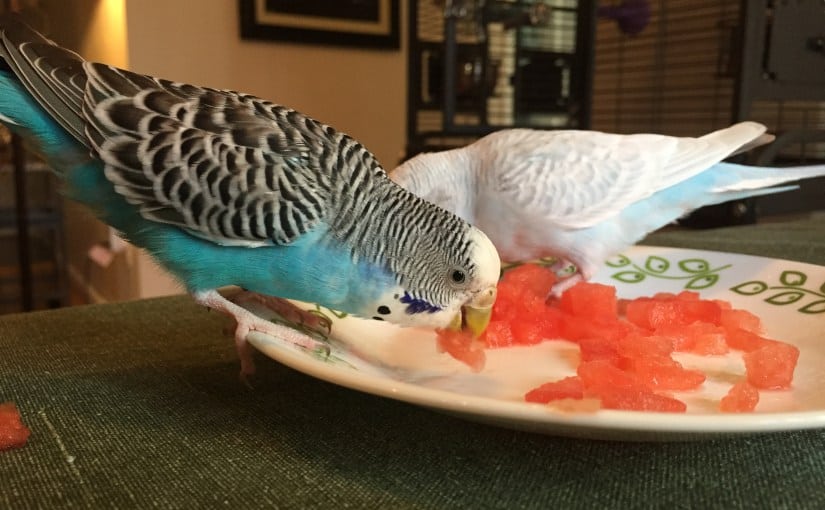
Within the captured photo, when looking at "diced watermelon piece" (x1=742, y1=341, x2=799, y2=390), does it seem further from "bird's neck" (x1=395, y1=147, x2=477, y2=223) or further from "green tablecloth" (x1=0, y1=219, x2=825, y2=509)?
"bird's neck" (x1=395, y1=147, x2=477, y2=223)

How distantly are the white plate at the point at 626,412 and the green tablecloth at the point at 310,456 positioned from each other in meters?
0.04

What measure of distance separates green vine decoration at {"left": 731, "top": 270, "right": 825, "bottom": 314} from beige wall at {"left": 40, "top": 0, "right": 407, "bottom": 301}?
1.80 m

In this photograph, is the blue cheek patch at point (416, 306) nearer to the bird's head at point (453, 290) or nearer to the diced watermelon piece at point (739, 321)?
the bird's head at point (453, 290)

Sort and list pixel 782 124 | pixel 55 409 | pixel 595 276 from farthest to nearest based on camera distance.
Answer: pixel 782 124
pixel 595 276
pixel 55 409

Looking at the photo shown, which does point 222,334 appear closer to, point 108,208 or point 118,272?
point 108,208

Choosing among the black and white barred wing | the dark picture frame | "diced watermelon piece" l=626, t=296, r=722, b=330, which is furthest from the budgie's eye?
the dark picture frame

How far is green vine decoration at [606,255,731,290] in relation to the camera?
942mm

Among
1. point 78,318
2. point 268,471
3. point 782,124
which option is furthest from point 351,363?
point 782,124

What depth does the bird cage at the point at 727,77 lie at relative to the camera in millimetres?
1816

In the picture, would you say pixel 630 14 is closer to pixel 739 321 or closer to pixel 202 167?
pixel 739 321

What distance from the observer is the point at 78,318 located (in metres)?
0.90

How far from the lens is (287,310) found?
0.74 m

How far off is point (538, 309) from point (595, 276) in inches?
10.2

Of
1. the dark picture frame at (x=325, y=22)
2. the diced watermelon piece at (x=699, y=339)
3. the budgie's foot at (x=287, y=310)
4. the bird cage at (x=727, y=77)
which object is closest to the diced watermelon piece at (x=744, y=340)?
the diced watermelon piece at (x=699, y=339)
